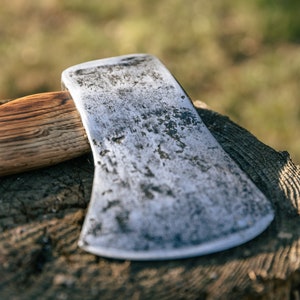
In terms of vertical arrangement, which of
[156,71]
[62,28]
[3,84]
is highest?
[156,71]

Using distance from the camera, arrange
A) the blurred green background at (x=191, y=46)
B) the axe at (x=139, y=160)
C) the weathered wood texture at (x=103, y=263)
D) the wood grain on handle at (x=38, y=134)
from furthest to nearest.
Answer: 1. the blurred green background at (x=191, y=46)
2. the wood grain on handle at (x=38, y=134)
3. the axe at (x=139, y=160)
4. the weathered wood texture at (x=103, y=263)

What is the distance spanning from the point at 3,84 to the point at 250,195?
2808 mm

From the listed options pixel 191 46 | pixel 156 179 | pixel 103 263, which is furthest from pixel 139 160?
pixel 191 46

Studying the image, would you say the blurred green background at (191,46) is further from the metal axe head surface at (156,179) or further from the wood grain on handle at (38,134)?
the wood grain on handle at (38,134)

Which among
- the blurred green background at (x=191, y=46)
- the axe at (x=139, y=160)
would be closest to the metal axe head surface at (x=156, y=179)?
the axe at (x=139, y=160)

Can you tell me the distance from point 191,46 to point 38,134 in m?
2.70

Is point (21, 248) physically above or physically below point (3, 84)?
above

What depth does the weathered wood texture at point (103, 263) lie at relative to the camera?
136 centimetres

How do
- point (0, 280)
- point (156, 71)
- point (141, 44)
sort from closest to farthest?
point (0, 280)
point (156, 71)
point (141, 44)

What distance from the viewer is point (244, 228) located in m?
1.51

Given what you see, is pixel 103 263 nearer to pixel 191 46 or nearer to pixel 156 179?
pixel 156 179

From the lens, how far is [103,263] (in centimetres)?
144

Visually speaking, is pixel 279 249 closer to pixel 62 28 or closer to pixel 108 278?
pixel 108 278

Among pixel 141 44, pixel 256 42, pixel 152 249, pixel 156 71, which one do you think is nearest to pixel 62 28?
pixel 141 44
